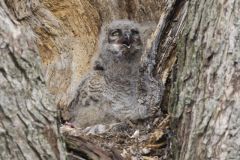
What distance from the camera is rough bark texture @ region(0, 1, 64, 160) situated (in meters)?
3.30

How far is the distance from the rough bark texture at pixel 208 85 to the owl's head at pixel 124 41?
2628mm

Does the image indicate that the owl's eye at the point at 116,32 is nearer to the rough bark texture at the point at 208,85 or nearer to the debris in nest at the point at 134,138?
the debris in nest at the point at 134,138

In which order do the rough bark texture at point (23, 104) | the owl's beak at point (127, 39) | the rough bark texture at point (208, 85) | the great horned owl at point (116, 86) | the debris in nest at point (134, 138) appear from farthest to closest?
the owl's beak at point (127, 39), the great horned owl at point (116, 86), the debris in nest at point (134, 138), the rough bark texture at point (208, 85), the rough bark texture at point (23, 104)

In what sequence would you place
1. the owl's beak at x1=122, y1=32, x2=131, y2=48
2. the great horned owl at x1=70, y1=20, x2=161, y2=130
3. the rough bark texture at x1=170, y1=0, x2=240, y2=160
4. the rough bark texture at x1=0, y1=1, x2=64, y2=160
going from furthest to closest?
the owl's beak at x1=122, y1=32, x2=131, y2=48 < the great horned owl at x1=70, y1=20, x2=161, y2=130 < the rough bark texture at x1=170, y1=0, x2=240, y2=160 < the rough bark texture at x1=0, y1=1, x2=64, y2=160

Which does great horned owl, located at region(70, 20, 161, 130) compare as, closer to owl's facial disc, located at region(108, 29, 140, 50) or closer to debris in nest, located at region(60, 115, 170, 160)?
owl's facial disc, located at region(108, 29, 140, 50)

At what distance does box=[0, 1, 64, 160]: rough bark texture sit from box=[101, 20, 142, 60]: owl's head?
3414 mm

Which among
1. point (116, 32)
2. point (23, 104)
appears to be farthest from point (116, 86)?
point (23, 104)

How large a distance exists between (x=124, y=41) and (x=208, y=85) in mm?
3018

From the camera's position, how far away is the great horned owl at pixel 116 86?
657cm

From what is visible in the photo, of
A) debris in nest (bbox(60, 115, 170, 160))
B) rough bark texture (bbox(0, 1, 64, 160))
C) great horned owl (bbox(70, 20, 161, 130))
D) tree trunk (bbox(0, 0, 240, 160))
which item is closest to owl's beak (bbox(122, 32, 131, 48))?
great horned owl (bbox(70, 20, 161, 130))

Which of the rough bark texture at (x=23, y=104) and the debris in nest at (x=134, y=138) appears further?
the debris in nest at (x=134, y=138)

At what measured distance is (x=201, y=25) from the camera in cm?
407

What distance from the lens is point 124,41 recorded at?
Answer: 6.83 meters

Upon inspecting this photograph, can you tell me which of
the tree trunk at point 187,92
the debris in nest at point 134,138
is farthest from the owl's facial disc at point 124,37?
the tree trunk at point 187,92
